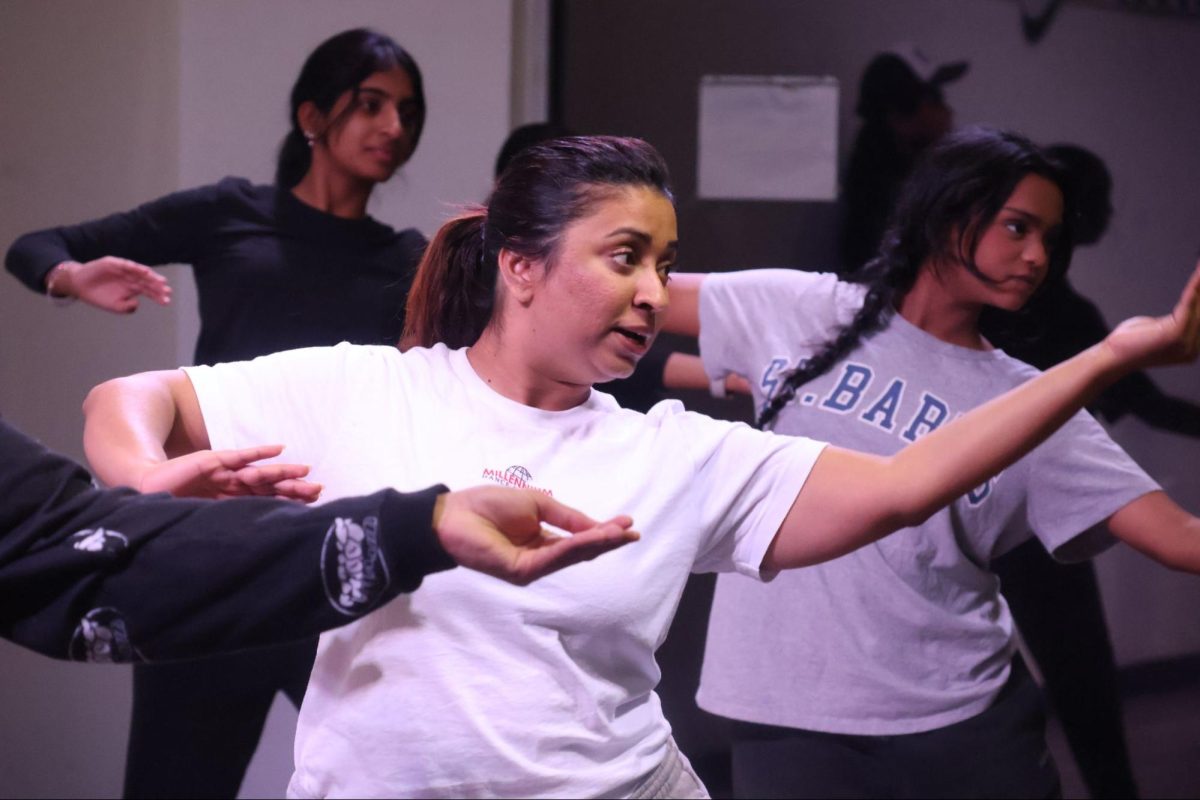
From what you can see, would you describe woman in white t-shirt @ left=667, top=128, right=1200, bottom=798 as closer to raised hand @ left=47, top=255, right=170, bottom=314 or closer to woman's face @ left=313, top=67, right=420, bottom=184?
woman's face @ left=313, top=67, right=420, bottom=184

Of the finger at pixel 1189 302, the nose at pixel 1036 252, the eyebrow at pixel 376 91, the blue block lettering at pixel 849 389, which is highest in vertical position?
the eyebrow at pixel 376 91

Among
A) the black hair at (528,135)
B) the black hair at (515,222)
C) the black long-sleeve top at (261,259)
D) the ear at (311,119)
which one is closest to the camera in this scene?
the black hair at (515,222)

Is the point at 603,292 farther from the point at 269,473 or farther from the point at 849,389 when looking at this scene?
the point at 849,389

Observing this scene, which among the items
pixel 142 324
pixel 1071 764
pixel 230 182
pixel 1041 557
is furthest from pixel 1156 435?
pixel 142 324

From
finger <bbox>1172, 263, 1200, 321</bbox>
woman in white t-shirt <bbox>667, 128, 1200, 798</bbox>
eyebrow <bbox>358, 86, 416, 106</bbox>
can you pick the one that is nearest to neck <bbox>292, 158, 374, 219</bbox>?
eyebrow <bbox>358, 86, 416, 106</bbox>

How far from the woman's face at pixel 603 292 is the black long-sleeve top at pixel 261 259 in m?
0.77

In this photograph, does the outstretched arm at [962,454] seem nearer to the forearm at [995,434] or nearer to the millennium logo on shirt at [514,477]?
the forearm at [995,434]

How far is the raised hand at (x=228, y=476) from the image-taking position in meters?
1.12

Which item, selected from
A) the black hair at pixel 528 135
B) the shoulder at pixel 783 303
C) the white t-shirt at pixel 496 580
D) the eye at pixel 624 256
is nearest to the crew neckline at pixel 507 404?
the white t-shirt at pixel 496 580

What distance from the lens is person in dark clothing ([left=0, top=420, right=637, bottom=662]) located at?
2.97 ft

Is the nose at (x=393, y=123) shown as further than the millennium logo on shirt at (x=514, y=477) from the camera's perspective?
Yes

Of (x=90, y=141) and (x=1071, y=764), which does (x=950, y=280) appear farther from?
(x=90, y=141)

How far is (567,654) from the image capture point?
46.5 inches

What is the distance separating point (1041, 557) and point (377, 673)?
1.59 m
